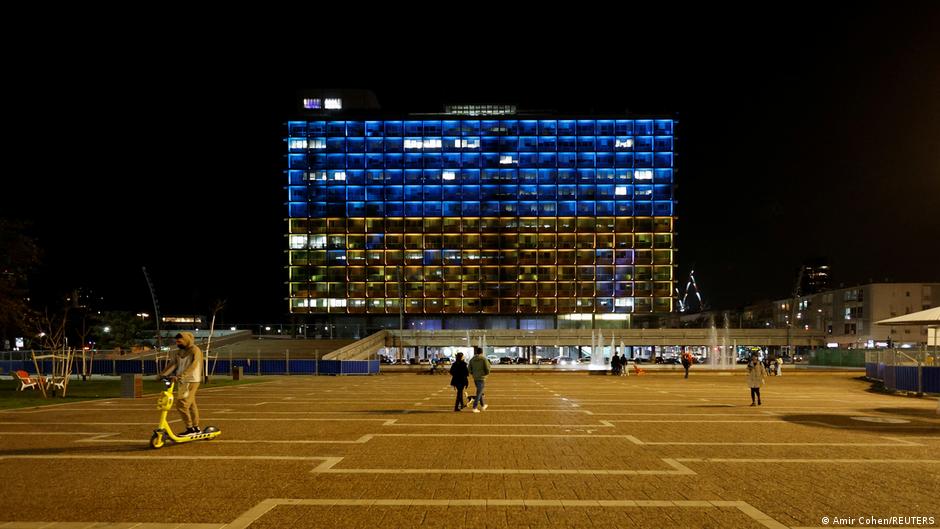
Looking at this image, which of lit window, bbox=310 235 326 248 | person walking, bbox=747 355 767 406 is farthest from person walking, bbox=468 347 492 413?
lit window, bbox=310 235 326 248

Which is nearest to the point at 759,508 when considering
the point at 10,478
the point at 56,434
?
the point at 10,478

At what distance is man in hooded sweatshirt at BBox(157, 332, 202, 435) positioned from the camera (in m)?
12.6

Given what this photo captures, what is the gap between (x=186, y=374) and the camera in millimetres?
12570

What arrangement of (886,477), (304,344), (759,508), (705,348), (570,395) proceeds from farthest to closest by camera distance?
(705,348)
(304,344)
(570,395)
(886,477)
(759,508)

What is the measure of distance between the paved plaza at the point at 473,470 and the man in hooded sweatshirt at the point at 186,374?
25.5 inches

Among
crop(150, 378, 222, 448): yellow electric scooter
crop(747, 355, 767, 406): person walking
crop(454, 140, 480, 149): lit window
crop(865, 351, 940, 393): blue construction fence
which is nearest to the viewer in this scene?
crop(150, 378, 222, 448): yellow electric scooter

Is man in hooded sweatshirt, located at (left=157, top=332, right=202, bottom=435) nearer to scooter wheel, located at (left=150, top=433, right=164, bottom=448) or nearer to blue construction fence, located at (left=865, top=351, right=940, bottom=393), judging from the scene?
scooter wheel, located at (left=150, top=433, right=164, bottom=448)

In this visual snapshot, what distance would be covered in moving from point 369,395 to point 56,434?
45.0 feet

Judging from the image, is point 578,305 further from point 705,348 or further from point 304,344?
point 304,344

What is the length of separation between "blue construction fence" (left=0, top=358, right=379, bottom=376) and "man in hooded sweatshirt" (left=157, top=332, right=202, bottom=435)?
1305 inches

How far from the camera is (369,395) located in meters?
27.4

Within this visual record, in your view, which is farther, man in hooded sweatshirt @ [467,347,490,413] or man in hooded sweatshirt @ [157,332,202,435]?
man in hooded sweatshirt @ [467,347,490,413]

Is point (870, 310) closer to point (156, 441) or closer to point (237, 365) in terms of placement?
point (237, 365)

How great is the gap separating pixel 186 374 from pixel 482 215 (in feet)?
334
